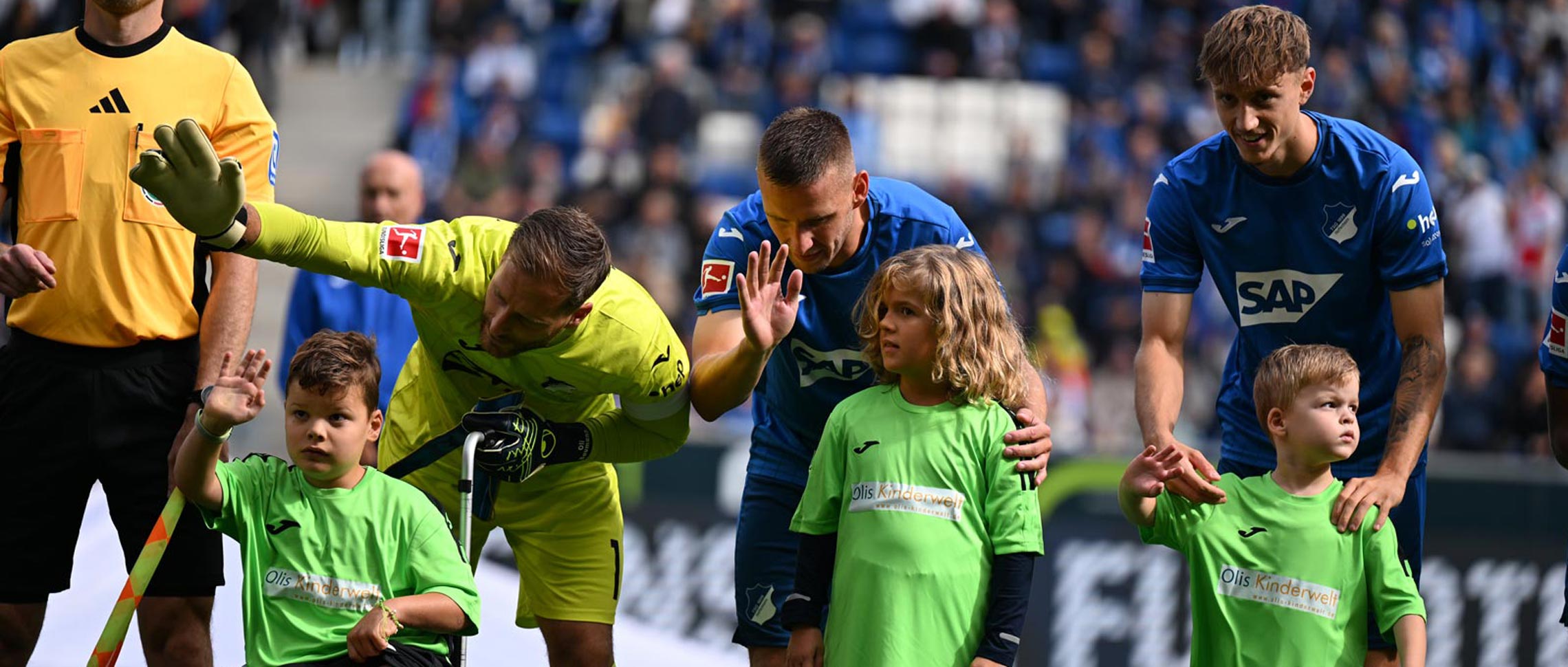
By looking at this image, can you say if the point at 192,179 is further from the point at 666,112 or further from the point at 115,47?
the point at 666,112

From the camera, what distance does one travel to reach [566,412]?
4992mm

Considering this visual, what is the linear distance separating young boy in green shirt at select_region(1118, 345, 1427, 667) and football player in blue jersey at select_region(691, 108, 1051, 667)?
48 centimetres

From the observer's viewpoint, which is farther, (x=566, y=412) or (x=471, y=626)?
(x=566, y=412)

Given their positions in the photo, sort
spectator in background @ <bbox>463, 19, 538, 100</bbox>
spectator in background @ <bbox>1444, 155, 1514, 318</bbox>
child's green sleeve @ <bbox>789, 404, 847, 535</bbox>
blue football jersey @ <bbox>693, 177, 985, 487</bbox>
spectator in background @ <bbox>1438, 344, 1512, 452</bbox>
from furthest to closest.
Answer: spectator in background @ <bbox>463, 19, 538, 100</bbox>
spectator in background @ <bbox>1444, 155, 1514, 318</bbox>
spectator in background @ <bbox>1438, 344, 1512, 452</bbox>
blue football jersey @ <bbox>693, 177, 985, 487</bbox>
child's green sleeve @ <bbox>789, 404, 847, 535</bbox>

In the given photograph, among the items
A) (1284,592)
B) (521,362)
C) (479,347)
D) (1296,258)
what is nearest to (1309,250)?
(1296,258)

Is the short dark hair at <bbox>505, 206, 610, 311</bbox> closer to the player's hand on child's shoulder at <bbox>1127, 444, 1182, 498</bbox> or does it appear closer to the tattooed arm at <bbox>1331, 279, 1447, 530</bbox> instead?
the player's hand on child's shoulder at <bbox>1127, 444, 1182, 498</bbox>

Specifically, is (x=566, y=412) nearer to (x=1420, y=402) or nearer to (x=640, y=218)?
(x=1420, y=402)

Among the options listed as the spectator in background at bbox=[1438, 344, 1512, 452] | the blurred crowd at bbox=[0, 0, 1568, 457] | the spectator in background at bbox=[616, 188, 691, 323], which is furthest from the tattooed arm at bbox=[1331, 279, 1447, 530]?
the spectator in background at bbox=[616, 188, 691, 323]

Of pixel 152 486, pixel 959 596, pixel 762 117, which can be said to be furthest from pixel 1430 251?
pixel 762 117

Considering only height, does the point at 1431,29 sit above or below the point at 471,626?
above

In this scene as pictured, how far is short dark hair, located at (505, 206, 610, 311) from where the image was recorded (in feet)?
14.1

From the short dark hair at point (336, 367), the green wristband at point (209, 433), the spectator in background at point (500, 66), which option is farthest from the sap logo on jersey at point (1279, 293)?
the spectator in background at point (500, 66)

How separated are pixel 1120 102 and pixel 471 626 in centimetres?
1376

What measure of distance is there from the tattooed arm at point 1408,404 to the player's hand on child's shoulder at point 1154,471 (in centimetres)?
48
